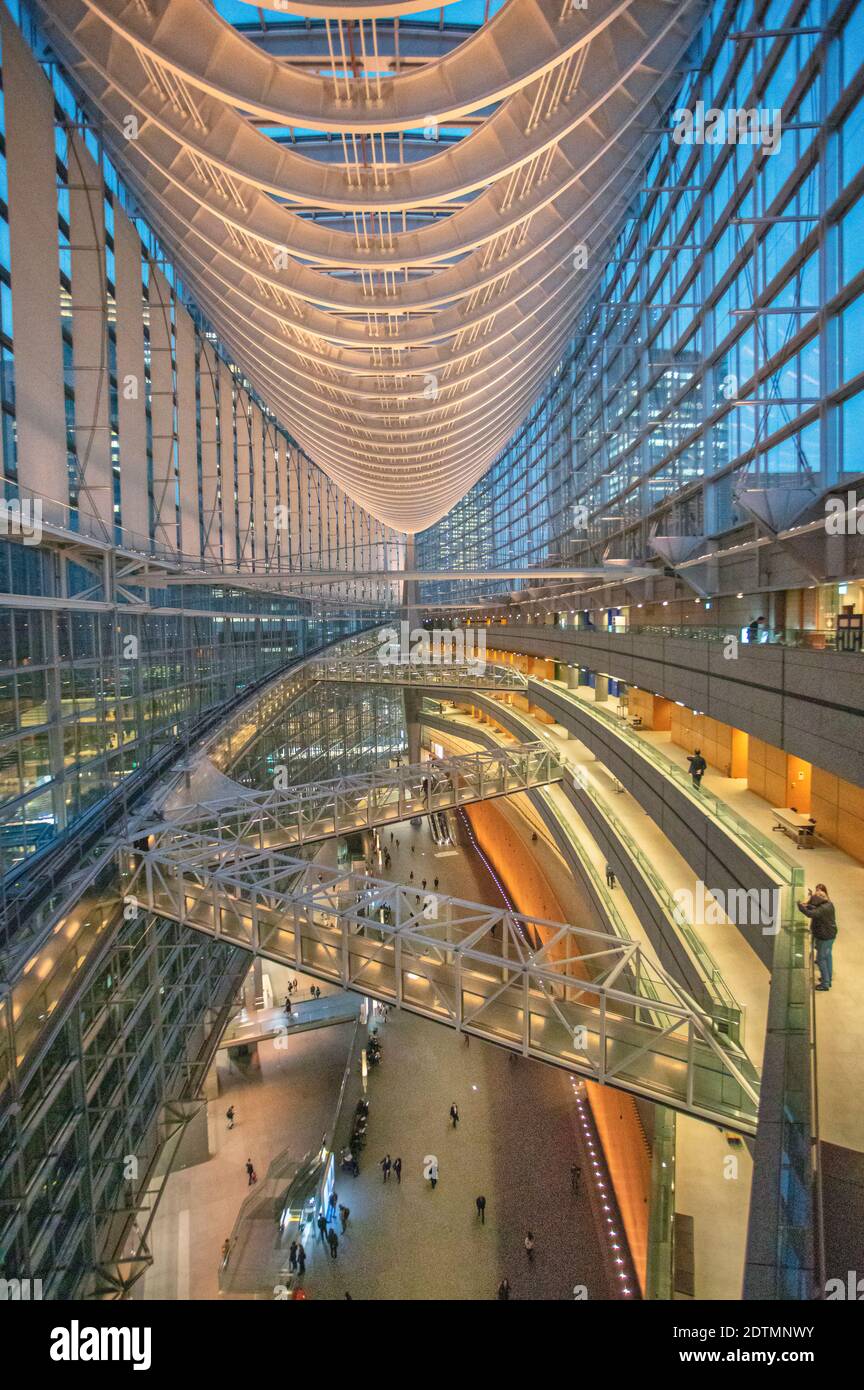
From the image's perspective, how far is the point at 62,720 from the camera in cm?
953

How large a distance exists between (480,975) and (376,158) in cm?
1140

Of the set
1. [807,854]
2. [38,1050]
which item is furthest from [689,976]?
[38,1050]

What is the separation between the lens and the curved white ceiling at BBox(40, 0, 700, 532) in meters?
6.69

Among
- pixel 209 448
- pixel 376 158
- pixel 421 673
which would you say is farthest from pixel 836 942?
pixel 421 673

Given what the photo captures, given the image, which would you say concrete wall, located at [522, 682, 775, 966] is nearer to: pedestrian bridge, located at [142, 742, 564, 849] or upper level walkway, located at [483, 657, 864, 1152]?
upper level walkway, located at [483, 657, 864, 1152]

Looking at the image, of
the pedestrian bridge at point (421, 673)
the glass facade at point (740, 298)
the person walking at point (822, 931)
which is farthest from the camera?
the pedestrian bridge at point (421, 673)

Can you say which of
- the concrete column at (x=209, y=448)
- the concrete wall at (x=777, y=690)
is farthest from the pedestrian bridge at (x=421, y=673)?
the concrete wall at (x=777, y=690)

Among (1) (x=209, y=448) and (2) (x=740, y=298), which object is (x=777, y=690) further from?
(1) (x=209, y=448)

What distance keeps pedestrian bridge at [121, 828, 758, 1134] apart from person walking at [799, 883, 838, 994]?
1337 millimetres

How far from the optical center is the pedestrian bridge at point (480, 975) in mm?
6742

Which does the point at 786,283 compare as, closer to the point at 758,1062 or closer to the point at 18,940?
the point at 758,1062

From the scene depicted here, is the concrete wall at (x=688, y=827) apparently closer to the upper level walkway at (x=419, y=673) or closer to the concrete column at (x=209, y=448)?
the upper level walkway at (x=419, y=673)

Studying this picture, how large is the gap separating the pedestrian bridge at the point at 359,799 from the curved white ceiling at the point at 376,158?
8.40m

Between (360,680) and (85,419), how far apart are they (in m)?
25.1
